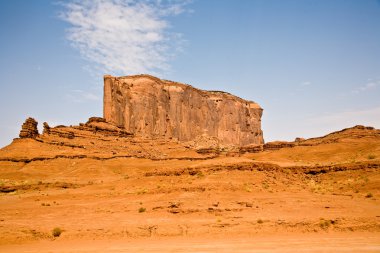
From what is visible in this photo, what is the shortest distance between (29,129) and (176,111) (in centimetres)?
6321

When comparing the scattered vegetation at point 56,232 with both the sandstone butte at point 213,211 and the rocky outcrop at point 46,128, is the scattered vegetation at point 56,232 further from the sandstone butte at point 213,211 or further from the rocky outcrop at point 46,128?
the rocky outcrop at point 46,128

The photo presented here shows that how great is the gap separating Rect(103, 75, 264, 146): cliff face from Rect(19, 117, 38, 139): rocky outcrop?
83.4 ft

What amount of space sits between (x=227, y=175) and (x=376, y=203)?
8.46 metres

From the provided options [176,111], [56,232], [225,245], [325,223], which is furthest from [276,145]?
[225,245]

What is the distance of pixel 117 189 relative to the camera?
2858 cm

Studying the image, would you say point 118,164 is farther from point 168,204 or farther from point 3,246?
point 3,246

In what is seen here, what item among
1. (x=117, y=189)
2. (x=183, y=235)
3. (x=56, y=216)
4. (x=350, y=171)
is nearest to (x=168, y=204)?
(x=183, y=235)

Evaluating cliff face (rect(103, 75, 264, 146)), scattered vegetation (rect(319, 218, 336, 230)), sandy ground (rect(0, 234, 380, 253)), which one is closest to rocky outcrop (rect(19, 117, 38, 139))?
cliff face (rect(103, 75, 264, 146))

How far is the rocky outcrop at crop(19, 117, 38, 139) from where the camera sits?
198 ft

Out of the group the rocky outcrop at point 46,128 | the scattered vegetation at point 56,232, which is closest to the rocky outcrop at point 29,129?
the rocky outcrop at point 46,128

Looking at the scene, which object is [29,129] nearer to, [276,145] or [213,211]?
[276,145]

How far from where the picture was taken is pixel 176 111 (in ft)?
394

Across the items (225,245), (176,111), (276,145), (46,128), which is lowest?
(225,245)

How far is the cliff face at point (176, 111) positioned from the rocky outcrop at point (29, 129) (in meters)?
25.4
